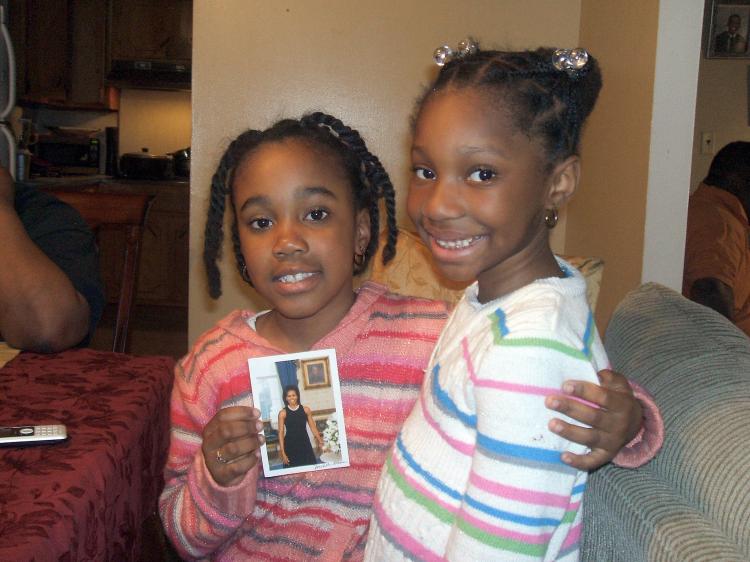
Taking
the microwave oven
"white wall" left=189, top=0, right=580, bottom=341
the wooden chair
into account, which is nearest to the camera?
the wooden chair

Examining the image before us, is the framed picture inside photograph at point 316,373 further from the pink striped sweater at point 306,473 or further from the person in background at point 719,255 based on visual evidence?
the person in background at point 719,255

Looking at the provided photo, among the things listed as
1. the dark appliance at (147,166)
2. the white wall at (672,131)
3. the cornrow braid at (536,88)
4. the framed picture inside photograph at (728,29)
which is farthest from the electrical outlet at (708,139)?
the cornrow braid at (536,88)

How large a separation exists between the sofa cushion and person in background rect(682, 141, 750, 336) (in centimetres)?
170

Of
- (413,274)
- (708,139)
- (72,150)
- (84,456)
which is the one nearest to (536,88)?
(84,456)

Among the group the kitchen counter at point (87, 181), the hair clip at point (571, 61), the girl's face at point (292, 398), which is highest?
the hair clip at point (571, 61)

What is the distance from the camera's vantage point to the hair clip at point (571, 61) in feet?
2.94

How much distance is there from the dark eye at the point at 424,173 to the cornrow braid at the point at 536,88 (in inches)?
3.5

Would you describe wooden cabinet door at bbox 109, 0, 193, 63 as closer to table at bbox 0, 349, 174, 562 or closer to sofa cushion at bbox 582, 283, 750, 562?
table at bbox 0, 349, 174, 562

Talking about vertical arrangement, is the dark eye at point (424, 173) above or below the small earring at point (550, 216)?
above

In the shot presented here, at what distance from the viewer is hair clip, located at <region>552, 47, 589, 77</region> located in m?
0.90

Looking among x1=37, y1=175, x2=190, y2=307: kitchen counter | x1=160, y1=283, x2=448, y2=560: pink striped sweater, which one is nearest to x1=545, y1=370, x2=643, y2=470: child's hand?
x1=160, y1=283, x2=448, y2=560: pink striped sweater

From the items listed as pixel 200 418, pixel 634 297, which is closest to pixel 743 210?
pixel 634 297

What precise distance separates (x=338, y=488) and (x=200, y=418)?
0.24m

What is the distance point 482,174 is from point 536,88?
13cm
